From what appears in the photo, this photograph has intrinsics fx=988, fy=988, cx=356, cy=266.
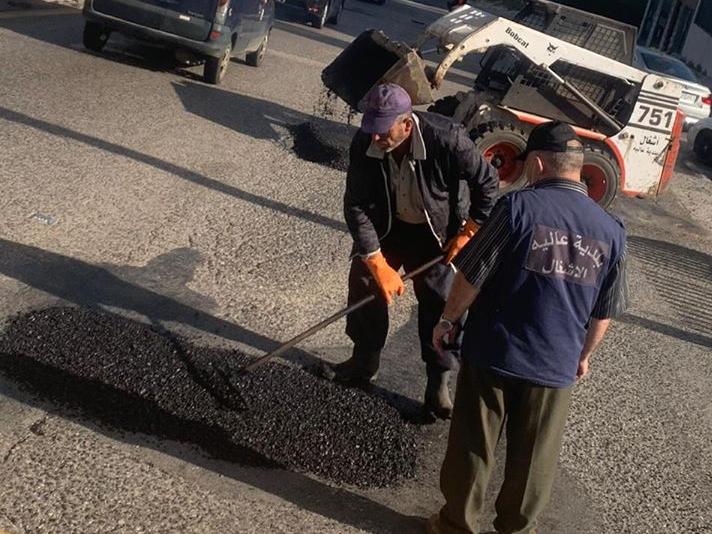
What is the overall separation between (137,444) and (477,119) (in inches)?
276

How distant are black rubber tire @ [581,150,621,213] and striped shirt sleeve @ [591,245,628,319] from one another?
7.14 metres

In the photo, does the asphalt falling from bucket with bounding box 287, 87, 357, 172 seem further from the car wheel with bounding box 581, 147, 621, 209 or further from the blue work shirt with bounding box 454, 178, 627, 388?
the blue work shirt with bounding box 454, 178, 627, 388

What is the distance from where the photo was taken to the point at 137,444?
4.60m

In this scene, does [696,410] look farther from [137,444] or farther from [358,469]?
[137,444]

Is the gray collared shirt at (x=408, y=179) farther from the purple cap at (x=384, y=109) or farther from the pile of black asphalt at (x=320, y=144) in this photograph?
the pile of black asphalt at (x=320, y=144)

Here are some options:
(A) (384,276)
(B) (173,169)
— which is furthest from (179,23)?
(A) (384,276)

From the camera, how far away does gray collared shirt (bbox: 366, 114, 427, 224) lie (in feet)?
15.9

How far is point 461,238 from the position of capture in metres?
5.10

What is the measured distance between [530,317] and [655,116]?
7.89m

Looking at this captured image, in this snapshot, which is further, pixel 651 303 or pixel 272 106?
pixel 272 106

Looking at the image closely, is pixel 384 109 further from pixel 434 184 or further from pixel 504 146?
pixel 504 146

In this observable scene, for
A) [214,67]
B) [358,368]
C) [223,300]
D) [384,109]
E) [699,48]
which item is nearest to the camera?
[384,109]

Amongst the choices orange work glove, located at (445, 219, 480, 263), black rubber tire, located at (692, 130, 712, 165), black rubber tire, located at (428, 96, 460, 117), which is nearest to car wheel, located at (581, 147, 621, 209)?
black rubber tire, located at (428, 96, 460, 117)

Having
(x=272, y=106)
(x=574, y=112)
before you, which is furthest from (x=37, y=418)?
(x=272, y=106)
